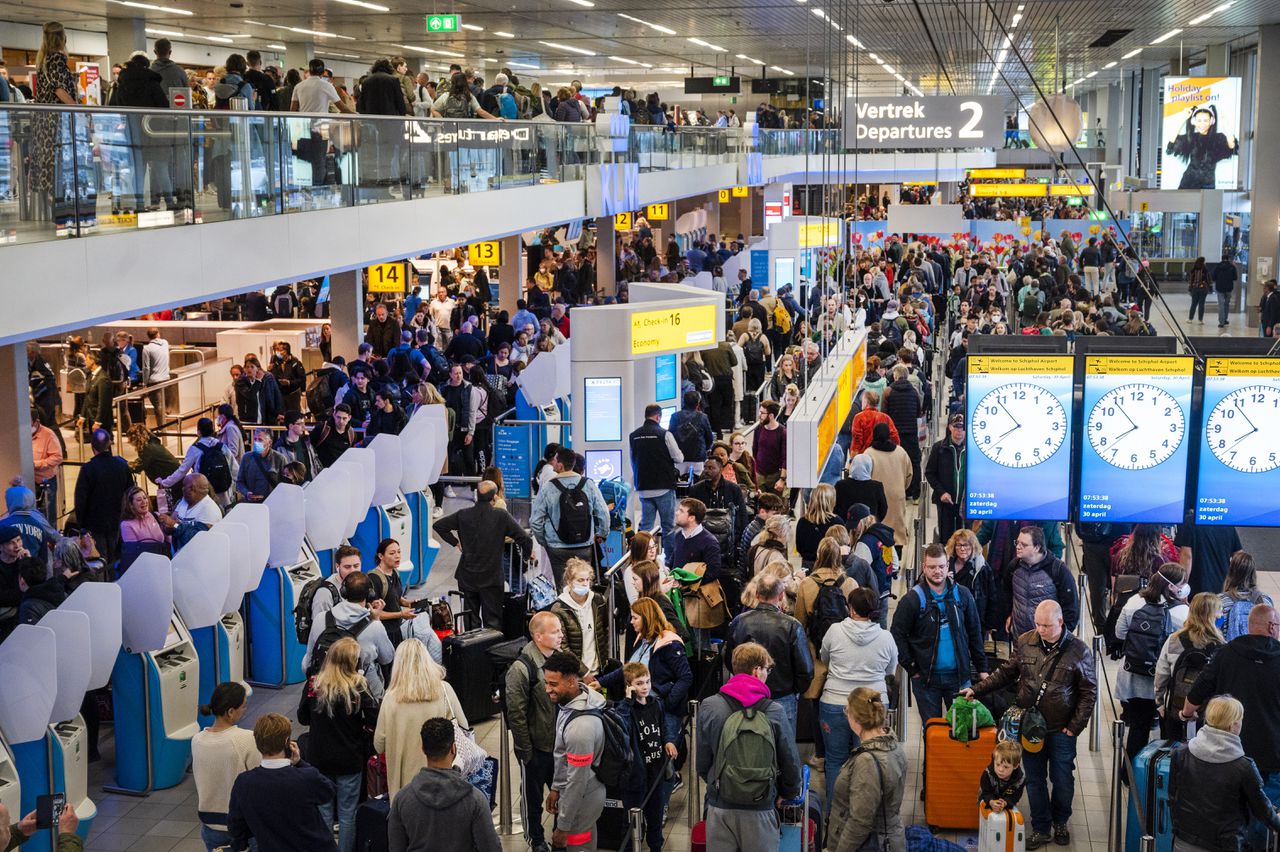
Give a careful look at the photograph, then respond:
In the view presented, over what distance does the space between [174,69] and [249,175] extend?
106cm

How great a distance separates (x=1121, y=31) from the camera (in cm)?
3275

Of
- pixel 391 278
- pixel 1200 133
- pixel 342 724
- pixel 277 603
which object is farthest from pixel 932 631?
pixel 1200 133

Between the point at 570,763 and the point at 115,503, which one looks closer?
the point at 570,763

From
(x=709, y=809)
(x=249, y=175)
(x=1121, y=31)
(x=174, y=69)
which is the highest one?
(x=1121, y=31)

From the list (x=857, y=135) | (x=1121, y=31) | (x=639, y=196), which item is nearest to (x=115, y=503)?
(x=857, y=135)

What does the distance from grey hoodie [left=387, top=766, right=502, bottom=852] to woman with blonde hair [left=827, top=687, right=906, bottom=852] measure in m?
1.63

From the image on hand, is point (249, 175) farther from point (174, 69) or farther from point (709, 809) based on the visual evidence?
point (709, 809)

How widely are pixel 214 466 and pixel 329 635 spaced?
544 centimetres

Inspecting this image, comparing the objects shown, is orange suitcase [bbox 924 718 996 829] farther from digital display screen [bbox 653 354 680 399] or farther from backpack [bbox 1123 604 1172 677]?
digital display screen [bbox 653 354 680 399]

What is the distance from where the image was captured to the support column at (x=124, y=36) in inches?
1131

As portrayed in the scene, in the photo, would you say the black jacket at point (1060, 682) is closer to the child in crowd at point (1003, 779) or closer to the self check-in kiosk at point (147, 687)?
the child in crowd at point (1003, 779)

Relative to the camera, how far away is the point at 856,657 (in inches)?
289

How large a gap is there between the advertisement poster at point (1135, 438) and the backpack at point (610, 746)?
12.5ft

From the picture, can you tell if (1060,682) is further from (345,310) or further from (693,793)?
(345,310)
